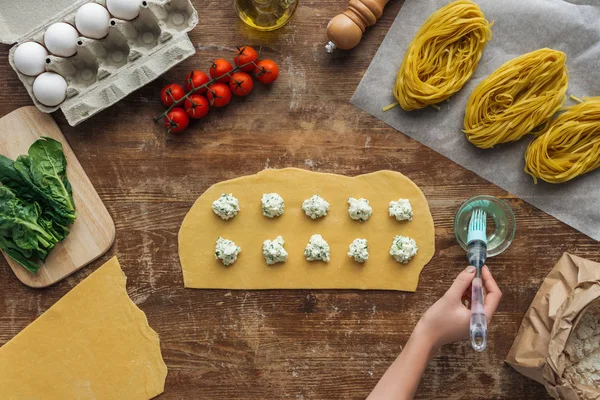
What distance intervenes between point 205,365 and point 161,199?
86 centimetres

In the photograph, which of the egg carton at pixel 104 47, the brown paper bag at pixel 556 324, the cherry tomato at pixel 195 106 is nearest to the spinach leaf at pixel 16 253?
the egg carton at pixel 104 47

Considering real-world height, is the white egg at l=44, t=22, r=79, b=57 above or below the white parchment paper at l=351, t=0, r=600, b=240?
above

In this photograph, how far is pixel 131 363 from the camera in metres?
2.62

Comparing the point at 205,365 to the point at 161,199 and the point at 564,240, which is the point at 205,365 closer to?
the point at 161,199

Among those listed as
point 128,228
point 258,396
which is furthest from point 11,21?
point 258,396

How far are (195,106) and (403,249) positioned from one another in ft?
4.06

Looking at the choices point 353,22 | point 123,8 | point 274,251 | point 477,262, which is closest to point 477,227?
point 477,262

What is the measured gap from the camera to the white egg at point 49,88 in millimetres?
2484

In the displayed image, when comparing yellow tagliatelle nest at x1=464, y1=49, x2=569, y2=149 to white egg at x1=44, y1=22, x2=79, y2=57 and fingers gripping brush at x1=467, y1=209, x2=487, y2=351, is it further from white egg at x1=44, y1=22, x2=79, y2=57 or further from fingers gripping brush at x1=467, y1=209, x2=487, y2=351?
Result: white egg at x1=44, y1=22, x2=79, y2=57

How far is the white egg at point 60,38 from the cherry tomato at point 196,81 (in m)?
0.54

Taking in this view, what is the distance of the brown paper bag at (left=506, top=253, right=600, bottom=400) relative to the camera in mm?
2252

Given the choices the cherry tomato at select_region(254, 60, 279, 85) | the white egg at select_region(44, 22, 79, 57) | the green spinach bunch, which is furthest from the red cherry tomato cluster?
the green spinach bunch

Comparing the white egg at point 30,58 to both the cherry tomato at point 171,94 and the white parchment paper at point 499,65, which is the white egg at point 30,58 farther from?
the white parchment paper at point 499,65

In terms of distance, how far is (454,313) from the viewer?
92.0 inches
